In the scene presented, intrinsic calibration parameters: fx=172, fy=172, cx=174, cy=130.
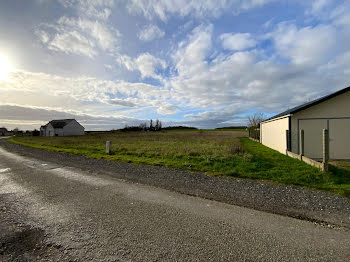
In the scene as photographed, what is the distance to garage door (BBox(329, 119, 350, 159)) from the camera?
1055 cm

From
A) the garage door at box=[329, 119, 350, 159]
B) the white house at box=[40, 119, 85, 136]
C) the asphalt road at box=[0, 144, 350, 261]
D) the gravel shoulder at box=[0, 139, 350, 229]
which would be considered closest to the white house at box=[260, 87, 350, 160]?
the garage door at box=[329, 119, 350, 159]

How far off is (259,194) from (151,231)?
3294mm

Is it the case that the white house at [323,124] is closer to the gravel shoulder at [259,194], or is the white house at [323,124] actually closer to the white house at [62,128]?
the gravel shoulder at [259,194]

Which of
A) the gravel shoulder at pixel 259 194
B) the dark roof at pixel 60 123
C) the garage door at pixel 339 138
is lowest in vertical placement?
the gravel shoulder at pixel 259 194

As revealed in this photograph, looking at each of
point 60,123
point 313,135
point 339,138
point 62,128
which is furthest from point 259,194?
point 60,123

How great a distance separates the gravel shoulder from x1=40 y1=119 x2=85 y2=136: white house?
205 feet

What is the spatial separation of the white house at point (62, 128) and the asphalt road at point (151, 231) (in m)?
63.7

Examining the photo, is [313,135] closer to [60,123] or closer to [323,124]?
[323,124]

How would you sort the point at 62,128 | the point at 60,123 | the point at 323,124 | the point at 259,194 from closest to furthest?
the point at 259,194 < the point at 323,124 < the point at 62,128 < the point at 60,123

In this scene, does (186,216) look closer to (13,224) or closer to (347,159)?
(13,224)

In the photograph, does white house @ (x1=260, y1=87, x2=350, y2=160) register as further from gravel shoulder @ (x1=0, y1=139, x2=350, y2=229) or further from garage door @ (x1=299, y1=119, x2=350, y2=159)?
gravel shoulder @ (x1=0, y1=139, x2=350, y2=229)

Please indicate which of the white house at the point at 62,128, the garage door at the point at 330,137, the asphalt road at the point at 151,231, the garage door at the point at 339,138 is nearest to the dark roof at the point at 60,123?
the white house at the point at 62,128

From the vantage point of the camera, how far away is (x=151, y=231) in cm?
309

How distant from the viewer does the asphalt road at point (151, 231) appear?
99.5 inches
